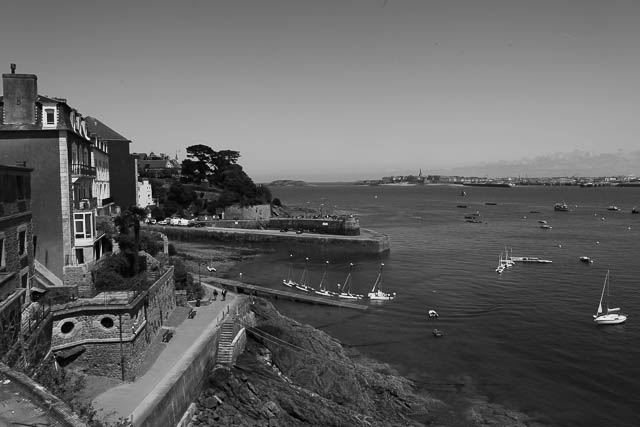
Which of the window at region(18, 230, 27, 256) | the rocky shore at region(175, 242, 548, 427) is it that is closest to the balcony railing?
the window at region(18, 230, 27, 256)

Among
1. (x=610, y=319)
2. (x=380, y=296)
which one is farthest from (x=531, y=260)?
(x=380, y=296)

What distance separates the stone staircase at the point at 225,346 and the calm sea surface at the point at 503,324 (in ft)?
34.0

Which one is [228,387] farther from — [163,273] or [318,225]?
[318,225]

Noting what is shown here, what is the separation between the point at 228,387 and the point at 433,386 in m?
12.0

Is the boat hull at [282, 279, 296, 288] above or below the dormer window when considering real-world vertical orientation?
below

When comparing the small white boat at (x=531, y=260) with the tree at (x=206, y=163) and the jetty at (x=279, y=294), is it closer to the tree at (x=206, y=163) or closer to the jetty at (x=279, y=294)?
the jetty at (x=279, y=294)

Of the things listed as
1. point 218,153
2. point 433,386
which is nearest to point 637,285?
point 433,386

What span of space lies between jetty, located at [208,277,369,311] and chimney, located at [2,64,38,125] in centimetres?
2671

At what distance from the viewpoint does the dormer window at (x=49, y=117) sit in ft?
81.0

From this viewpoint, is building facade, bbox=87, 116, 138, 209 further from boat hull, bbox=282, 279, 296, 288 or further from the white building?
the white building

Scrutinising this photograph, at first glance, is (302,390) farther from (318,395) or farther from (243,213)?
(243,213)

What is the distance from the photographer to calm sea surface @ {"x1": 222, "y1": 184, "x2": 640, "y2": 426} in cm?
2875

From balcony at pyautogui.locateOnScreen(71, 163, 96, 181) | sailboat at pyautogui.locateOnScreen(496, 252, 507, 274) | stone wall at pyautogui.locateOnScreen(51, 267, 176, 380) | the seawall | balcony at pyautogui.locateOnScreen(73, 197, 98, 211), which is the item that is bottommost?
sailboat at pyautogui.locateOnScreen(496, 252, 507, 274)

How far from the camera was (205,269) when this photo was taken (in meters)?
60.5
